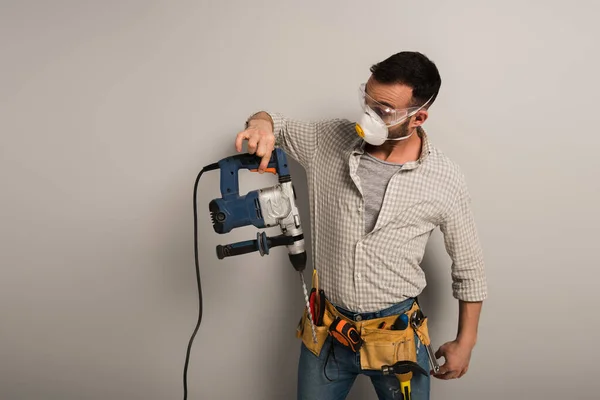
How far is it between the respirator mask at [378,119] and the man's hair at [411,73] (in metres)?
0.05

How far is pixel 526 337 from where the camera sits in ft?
6.48

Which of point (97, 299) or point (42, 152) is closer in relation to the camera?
point (42, 152)

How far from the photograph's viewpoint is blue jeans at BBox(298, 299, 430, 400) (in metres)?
1.56

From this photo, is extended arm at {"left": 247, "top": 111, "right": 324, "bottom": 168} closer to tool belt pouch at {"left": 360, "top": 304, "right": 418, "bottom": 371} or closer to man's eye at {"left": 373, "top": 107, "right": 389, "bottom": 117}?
man's eye at {"left": 373, "top": 107, "right": 389, "bottom": 117}

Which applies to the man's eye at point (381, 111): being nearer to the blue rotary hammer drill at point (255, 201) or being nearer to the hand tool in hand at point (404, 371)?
the blue rotary hammer drill at point (255, 201)

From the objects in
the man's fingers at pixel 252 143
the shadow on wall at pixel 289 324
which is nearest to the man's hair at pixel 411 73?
the man's fingers at pixel 252 143

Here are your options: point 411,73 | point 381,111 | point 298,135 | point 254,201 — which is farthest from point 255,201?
point 411,73

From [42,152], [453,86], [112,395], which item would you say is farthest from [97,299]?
[453,86]

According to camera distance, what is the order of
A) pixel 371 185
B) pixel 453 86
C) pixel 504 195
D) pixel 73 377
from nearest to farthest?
pixel 371 185 < pixel 453 86 < pixel 504 195 < pixel 73 377

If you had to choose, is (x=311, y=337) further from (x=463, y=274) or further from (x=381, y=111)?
(x=381, y=111)

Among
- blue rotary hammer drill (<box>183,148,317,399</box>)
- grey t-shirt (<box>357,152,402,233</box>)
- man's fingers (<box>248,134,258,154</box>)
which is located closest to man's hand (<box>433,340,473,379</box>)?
grey t-shirt (<box>357,152,402,233</box>)

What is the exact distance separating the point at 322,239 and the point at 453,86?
68cm

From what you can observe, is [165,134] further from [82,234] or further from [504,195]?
[504,195]

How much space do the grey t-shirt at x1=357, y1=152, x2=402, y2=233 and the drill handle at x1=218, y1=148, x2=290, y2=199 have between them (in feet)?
0.84
